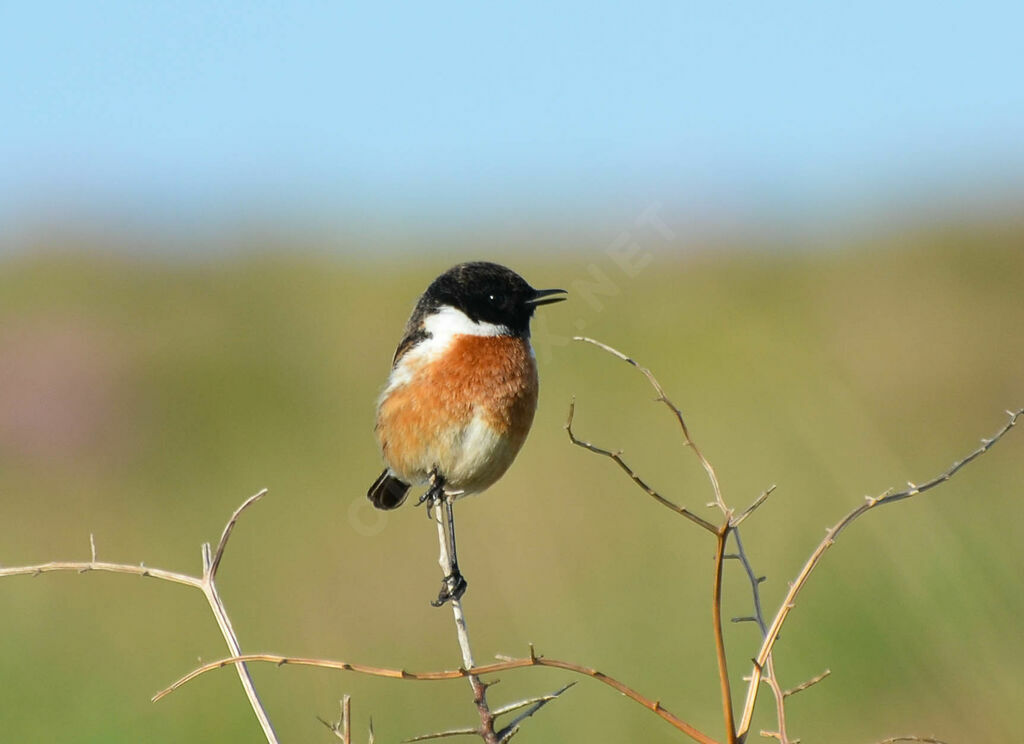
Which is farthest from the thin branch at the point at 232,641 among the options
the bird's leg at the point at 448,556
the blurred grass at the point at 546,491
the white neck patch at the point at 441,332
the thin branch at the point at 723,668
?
the blurred grass at the point at 546,491

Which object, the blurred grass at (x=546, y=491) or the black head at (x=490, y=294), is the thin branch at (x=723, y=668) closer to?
the black head at (x=490, y=294)

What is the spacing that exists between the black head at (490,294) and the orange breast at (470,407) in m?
0.08

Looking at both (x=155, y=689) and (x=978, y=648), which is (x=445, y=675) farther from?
(x=155, y=689)

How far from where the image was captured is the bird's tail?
484 cm

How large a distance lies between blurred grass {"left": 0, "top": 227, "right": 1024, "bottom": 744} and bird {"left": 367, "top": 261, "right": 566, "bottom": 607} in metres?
0.89

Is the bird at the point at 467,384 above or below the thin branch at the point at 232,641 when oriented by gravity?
above

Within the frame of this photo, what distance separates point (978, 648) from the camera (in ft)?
18.0

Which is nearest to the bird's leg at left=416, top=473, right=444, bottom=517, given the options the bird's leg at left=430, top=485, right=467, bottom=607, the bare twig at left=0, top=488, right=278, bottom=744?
the bird's leg at left=430, top=485, right=467, bottom=607

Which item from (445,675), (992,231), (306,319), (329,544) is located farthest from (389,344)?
(445,675)

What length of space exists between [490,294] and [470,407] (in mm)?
396

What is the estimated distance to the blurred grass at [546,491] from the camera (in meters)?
6.16

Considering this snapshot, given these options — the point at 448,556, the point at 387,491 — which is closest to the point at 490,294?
the point at 387,491

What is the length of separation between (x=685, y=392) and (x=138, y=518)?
409 cm

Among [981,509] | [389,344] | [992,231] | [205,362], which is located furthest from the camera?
[992,231]
